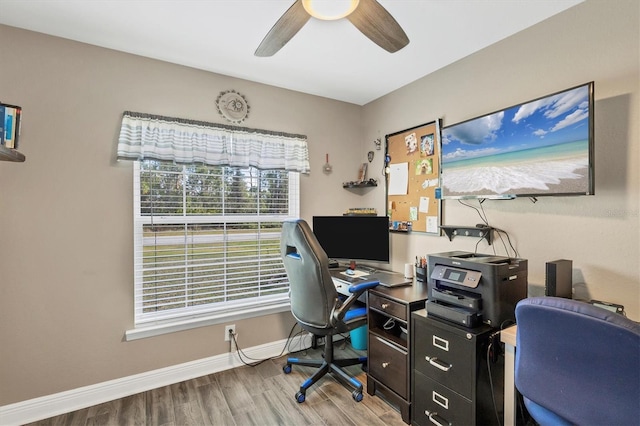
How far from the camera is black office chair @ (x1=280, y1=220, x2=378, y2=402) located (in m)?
1.94

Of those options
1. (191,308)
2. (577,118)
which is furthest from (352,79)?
(191,308)

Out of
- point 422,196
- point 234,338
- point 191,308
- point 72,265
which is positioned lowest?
point 234,338

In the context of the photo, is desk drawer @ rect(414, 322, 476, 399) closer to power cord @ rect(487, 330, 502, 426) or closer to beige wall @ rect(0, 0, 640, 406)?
power cord @ rect(487, 330, 502, 426)

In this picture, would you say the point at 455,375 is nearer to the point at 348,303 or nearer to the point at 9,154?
the point at 348,303

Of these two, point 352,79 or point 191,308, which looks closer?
point 191,308

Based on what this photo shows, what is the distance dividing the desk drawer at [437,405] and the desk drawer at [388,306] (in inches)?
13.5

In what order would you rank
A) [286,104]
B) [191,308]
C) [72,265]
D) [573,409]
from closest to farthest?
[573,409], [72,265], [191,308], [286,104]

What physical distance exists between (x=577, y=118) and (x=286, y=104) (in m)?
2.15

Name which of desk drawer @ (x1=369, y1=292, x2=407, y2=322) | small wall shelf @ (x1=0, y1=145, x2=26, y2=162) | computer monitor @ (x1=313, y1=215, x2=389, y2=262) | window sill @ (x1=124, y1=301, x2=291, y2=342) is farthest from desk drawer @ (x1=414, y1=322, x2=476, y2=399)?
small wall shelf @ (x1=0, y1=145, x2=26, y2=162)

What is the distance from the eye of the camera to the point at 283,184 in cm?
283

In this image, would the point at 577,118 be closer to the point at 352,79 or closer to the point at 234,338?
the point at 352,79

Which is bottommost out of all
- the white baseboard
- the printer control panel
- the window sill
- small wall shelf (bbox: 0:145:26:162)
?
the white baseboard

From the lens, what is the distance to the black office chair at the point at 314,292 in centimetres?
194

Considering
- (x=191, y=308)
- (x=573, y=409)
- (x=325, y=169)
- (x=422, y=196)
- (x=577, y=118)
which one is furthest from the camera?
(x=325, y=169)
